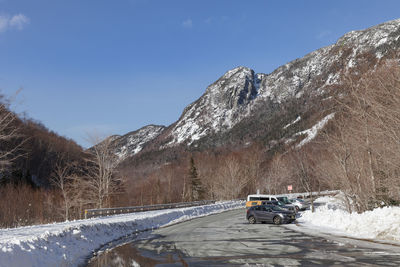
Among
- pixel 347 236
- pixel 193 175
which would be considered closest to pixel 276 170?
pixel 193 175

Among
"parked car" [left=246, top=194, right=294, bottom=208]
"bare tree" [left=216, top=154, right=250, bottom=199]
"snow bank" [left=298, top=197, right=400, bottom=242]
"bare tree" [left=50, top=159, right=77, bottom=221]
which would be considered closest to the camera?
"snow bank" [left=298, top=197, right=400, bottom=242]

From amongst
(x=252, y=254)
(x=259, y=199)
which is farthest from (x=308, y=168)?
(x=252, y=254)

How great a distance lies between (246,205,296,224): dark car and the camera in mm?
26000

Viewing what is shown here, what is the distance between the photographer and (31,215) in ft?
136

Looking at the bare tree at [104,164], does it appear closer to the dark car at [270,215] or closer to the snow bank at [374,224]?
the dark car at [270,215]

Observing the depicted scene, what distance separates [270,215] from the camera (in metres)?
26.4

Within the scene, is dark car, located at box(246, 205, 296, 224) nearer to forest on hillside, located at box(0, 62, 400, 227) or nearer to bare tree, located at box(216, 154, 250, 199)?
forest on hillside, located at box(0, 62, 400, 227)

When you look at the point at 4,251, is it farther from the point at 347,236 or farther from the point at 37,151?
the point at 37,151

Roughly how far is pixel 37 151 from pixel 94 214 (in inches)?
2964

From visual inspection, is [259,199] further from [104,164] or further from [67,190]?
[67,190]

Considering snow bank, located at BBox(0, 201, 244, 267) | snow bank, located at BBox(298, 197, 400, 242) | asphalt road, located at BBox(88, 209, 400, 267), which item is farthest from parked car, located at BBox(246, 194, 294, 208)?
asphalt road, located at BBox(88, 209, 400, 267)

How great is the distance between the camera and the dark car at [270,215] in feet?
85.3

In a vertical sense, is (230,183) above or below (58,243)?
above

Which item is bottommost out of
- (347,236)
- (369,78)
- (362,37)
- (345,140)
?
(347,236)
